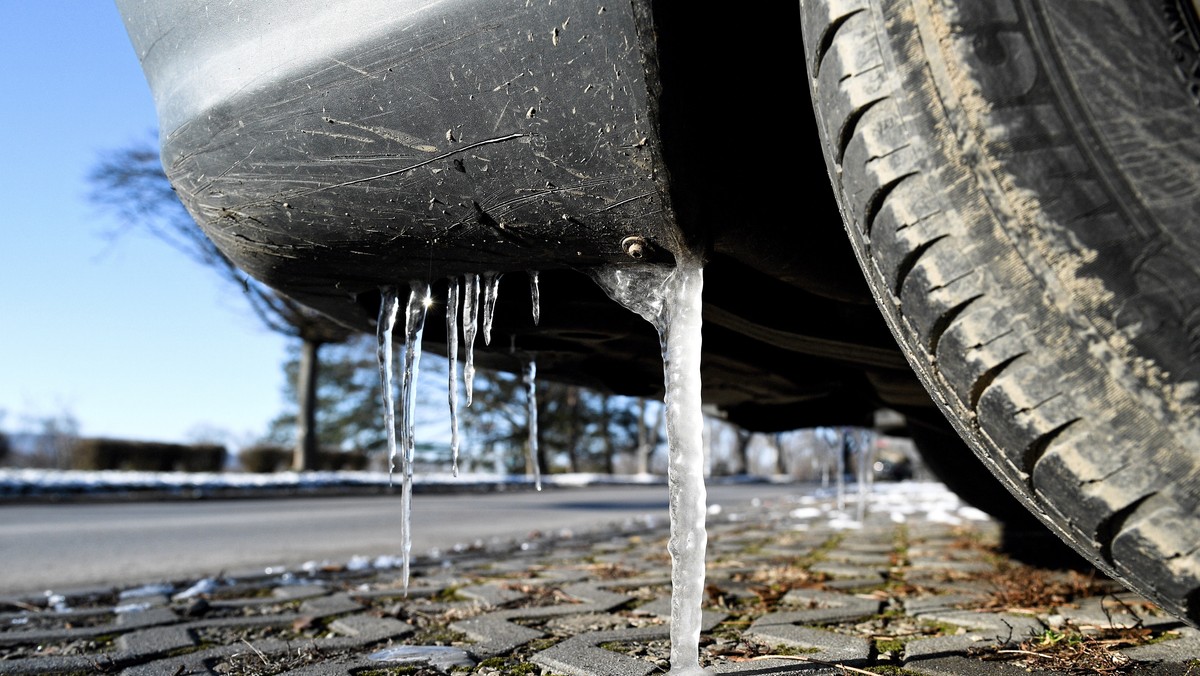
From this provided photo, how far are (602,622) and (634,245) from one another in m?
1.07

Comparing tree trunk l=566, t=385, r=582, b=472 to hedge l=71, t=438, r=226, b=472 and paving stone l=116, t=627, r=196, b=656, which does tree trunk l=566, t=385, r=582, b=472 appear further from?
paving stone l=116, t=627, r=196, b=656

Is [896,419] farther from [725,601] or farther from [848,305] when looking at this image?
[848,305]

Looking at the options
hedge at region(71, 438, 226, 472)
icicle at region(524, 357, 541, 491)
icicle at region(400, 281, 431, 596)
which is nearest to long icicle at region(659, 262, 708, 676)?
icicle at region(400, 281, 431, 596)

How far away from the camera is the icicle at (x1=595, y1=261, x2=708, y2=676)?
120 centimetres

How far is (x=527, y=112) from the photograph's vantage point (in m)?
1.00

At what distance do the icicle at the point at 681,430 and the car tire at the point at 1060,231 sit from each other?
0.42m

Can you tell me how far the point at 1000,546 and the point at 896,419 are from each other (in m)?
0.66

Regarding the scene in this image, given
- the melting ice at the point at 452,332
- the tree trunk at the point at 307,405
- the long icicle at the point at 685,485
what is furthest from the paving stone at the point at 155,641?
the tree trunk at the point at 307,405

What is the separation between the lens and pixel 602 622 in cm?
182

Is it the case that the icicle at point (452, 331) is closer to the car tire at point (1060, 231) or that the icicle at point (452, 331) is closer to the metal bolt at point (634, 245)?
the metal bolt at point (634, 245)

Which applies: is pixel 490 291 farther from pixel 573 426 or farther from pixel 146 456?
pixel 573 426

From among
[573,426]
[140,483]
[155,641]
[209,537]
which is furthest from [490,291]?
[573,426]

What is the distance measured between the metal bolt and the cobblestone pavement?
0.72 m

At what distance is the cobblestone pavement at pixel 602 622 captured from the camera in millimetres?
1423
